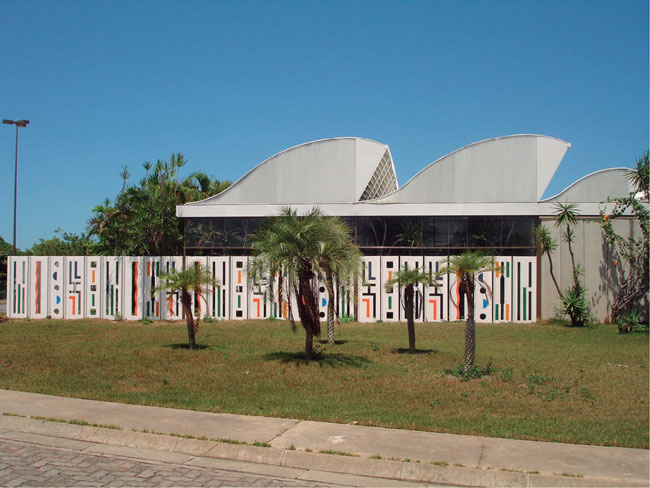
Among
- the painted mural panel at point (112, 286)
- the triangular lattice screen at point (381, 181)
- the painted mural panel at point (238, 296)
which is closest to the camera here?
the painted mural panel at point (238, 296)

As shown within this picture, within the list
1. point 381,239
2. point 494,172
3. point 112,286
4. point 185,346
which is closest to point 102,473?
point 185,346

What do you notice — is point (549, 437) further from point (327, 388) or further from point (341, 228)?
point (341, 228)

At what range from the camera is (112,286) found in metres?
25.5

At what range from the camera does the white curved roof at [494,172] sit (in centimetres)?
2570

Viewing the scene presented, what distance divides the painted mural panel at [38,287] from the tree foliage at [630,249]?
22449mm

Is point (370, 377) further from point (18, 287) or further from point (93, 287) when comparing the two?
point (18, 287)

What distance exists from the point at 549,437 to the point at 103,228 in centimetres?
2683

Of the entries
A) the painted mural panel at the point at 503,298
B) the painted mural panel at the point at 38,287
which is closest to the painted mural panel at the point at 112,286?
the painted mural panel at the point at 38,287

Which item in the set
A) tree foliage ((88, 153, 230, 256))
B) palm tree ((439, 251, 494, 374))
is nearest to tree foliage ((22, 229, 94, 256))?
tree foliage ((88, 153, 230, 256))

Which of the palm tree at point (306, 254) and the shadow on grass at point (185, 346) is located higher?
the palm tree at point (306, 254)

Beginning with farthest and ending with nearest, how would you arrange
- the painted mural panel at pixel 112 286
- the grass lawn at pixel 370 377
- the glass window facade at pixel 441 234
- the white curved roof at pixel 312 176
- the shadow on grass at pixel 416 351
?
the white curved roof at pixel 312 176 → the painted mural panel at pixel 112 286 → the glass window facade at pixel 441 234 → the shadow on grass at pixel 416 351 → the grass lawn at pixel 370 377

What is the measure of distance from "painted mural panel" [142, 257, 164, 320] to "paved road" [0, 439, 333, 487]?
678 inches

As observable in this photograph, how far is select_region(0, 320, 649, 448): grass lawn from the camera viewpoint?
9844mm

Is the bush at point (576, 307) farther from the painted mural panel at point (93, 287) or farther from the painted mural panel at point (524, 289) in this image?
the painted mural panel at point (93, 287)
